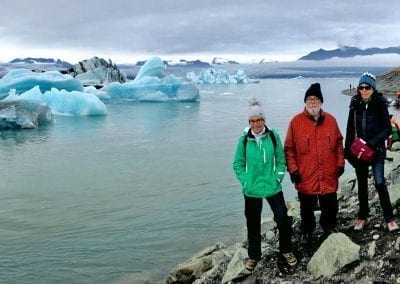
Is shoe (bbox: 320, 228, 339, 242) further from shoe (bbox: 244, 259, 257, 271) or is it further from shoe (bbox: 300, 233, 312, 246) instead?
shoe (bbox: 244, 259, 257, 271)

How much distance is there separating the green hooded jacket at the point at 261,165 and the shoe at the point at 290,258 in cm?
55

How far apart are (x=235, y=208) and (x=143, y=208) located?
68.4 inches

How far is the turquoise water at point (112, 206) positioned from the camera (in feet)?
22.4

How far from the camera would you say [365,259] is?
3.98 meters

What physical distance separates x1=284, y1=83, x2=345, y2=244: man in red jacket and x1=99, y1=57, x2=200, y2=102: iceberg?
34.9m

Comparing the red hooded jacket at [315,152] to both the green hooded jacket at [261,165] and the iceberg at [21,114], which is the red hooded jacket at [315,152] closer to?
the green hooded jacket at [261,165]

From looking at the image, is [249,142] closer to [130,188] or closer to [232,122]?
[130,188]

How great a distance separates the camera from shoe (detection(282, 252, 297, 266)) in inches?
163

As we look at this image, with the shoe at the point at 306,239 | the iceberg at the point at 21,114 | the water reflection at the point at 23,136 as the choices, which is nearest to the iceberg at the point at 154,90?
the iceberg at the point at 21,114

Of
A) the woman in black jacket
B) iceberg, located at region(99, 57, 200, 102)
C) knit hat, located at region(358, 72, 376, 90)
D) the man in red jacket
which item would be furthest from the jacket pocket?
iceberg, located at region(99, 57, 200, 102)

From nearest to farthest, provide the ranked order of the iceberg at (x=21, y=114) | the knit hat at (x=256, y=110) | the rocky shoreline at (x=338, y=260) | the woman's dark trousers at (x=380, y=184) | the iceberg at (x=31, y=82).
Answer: the rocky shoreline at (x=338, y=260), the knit hat at (x=256, y=110), the woman's dark trousers at (x=380, y=184), the iceberg at (x=21, y=114), the iceberg at (x=31, y=82)

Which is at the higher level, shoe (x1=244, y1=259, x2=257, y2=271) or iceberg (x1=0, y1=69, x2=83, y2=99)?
iceberg (x1=0, y1=69, x2=83, y2=99)

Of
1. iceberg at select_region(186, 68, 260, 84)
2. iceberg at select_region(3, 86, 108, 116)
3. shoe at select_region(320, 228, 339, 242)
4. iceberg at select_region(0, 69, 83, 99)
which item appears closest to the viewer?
shoe at select_region(320, 228, 339, 242)

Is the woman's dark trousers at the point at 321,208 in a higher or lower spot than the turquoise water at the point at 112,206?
higher
